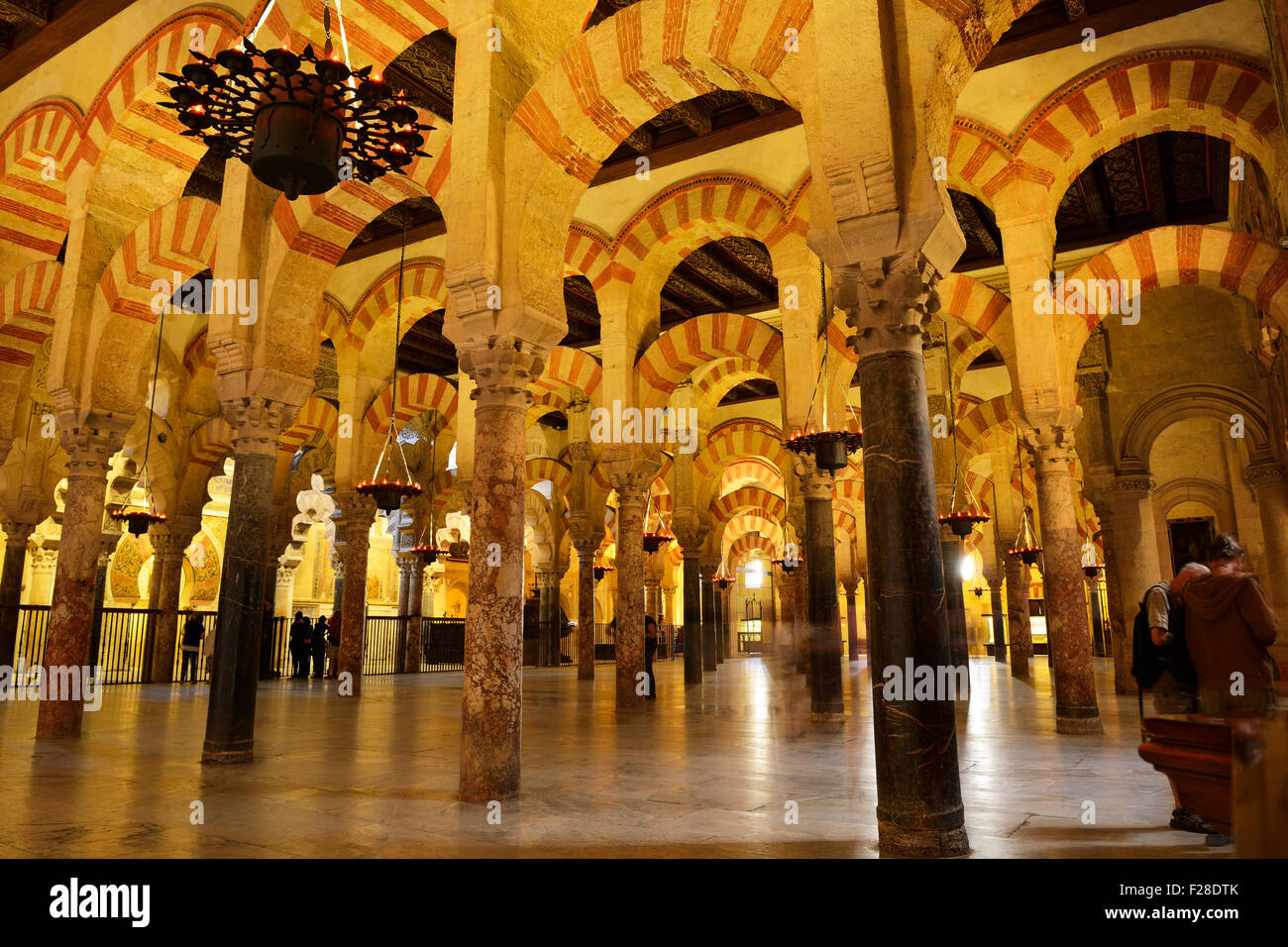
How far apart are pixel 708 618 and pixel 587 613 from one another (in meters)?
3.74

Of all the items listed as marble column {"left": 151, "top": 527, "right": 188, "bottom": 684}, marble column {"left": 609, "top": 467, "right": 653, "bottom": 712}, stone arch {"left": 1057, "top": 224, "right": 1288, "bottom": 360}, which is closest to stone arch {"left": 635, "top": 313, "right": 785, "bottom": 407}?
marble column {"left": 609, "top": 467, "right": 653, "bottom": 712}

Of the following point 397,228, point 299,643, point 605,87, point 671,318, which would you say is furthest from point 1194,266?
point 299,643

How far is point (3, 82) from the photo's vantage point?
6789mm

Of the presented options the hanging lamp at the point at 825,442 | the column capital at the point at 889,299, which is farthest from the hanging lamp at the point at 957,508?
the column capital at the point at 889,299

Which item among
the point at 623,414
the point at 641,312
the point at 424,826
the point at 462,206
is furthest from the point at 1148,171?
the point at 424,826

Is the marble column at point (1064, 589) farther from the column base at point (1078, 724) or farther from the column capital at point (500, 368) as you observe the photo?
the column capital at point (500, 368)

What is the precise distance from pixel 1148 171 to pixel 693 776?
24.5 ft

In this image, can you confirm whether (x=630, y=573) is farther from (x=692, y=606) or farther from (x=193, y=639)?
(x=193, y=639)

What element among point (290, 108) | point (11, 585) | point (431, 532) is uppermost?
point (290, 108)

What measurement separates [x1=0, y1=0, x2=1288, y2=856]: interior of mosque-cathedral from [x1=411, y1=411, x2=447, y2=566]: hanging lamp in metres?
1.21

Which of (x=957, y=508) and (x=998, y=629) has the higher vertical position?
(x=957, y=508)

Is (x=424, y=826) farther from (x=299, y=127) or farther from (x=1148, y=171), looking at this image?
(x=1148, y=171)

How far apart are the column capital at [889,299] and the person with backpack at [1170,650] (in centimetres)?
152

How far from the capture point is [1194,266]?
6379 mm
